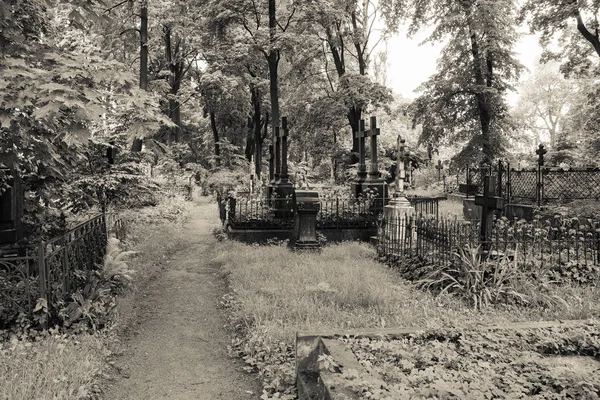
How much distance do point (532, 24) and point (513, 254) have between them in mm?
13768

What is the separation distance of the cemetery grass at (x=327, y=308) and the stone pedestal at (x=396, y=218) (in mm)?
2118

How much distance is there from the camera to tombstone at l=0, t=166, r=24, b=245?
710 centimetres

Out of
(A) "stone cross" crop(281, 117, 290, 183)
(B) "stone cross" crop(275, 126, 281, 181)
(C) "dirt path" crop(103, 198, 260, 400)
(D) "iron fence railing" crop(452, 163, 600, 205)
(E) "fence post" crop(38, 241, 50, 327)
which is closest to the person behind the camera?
(C) "dirt path" crop(103, 198, 260, 400)

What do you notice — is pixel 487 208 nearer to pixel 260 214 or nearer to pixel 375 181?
pixel 260 214

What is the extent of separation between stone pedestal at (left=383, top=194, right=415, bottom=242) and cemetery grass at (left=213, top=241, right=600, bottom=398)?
2.12m

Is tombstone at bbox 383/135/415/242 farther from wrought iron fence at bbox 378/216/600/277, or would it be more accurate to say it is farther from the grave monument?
wrought iron fence at bbox 378/216/600/277

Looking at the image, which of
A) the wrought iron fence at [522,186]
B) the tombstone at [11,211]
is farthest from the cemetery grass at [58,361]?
the wrought iron fence at [522,186]

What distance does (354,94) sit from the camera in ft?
65.1

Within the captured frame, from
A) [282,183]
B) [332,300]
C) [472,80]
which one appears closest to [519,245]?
[332,300]

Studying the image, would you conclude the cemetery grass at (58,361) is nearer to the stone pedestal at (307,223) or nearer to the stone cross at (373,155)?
the stone pedestal at (307,223)

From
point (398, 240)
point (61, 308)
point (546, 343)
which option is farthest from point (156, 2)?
point (546, 343)

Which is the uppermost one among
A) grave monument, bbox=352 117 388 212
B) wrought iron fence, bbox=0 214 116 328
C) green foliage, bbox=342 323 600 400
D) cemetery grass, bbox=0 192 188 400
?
grave monument, bbox=352 117 388 212

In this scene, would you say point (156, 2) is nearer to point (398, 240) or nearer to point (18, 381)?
point (398, 240)

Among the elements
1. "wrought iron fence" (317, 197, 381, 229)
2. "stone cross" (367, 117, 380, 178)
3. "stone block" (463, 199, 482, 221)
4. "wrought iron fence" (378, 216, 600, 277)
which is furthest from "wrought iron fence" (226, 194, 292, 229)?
"stone block" (463, 199, 482, 221)
